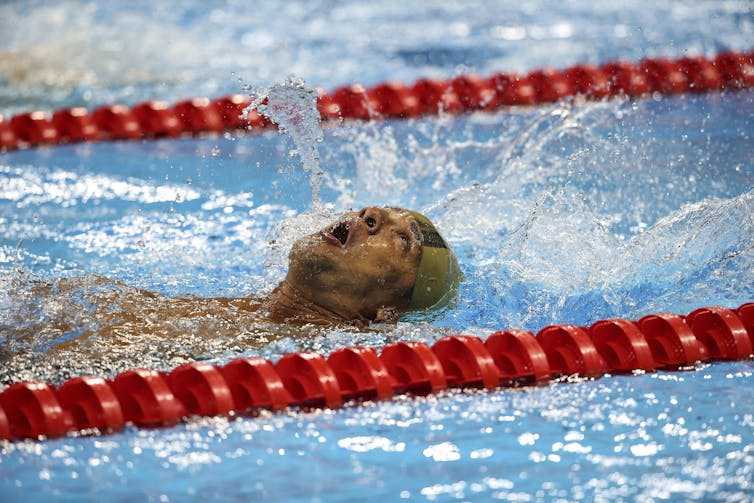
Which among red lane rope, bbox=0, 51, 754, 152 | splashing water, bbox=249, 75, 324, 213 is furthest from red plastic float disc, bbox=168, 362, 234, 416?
red lane rope, bbox=0, 51, 754, 152

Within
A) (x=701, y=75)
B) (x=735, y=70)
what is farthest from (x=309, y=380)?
(x=735, y=70)

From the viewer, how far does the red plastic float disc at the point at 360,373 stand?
101 inches

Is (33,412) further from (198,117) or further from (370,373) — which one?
(198,117)

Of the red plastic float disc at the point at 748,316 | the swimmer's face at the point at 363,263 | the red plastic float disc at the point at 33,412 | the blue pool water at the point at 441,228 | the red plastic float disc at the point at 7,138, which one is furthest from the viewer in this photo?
the red plastic float disc at the point at 7,138

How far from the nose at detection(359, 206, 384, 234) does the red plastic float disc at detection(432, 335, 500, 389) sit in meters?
0.39

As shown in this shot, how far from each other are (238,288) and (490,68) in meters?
4.82

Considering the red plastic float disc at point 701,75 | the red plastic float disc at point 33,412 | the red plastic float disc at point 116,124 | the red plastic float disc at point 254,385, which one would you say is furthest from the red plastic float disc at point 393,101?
the red plastic float disc at point 33,412

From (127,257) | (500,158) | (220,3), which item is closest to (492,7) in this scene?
(220,3)

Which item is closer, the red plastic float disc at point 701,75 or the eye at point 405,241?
the eye at point 405,241

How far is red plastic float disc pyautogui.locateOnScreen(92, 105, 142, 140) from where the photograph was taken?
5.66 meters

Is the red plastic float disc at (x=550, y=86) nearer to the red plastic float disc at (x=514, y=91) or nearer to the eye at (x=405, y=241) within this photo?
the red plastic float disc at (x=514, y=91)

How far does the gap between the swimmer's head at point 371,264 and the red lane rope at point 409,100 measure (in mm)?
3003

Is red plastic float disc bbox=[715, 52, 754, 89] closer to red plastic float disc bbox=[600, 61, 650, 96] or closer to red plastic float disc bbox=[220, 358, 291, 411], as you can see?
red plastic float disc bbox=[600, 61, 650, 96]

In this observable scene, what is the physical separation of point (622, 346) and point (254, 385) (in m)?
1.09
